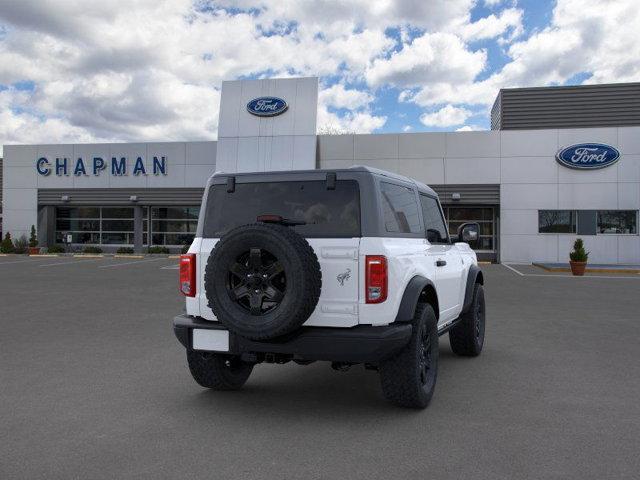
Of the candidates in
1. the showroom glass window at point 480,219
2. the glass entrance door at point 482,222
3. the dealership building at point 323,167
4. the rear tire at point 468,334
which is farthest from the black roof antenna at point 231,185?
the showroom glass window at point 480,219

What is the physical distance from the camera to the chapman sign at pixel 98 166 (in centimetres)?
3192

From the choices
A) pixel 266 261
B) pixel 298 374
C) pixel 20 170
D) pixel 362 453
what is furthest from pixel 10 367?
pixel 20 170

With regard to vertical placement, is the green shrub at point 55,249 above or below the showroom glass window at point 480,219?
below

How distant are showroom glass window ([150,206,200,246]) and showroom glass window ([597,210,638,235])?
20377mm

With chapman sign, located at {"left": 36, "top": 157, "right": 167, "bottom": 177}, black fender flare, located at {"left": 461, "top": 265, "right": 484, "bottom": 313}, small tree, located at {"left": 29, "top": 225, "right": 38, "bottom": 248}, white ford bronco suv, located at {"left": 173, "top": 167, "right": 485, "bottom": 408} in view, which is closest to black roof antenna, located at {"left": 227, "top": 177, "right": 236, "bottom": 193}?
white ford bronco suv, located at {"left": 173, "top": 167, "right": 485, "bottom": 408}

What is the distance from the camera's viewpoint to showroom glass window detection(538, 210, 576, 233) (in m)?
27.0

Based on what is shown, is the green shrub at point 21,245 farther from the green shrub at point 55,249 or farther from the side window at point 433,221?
the side window at point 433,221

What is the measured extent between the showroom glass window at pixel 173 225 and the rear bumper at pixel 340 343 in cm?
2928

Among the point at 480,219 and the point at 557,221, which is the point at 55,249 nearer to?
the point at 480,219

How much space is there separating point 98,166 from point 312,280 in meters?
31.1

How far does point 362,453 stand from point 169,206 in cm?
3098

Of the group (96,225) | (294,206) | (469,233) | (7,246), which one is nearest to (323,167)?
(96,225)

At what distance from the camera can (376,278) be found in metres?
4.32

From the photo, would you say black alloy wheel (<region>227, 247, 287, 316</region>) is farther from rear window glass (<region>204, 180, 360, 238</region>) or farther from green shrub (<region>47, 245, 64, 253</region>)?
green shrub (<region>47, 245, 64, 253</region>)
